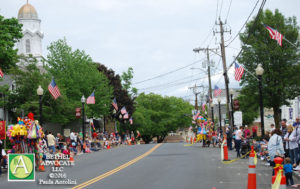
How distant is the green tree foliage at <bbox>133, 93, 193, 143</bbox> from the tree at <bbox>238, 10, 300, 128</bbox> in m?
52.1

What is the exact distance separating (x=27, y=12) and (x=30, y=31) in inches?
170

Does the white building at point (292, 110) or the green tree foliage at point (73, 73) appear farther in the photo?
the green tree foliage at point (73, 73)

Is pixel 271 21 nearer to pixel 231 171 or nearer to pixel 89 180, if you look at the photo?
pixel 231 171

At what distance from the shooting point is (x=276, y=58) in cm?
4638

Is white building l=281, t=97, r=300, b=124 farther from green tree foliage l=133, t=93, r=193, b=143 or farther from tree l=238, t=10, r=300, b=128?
green tree foliage l=133, t=93, r=193, b=143

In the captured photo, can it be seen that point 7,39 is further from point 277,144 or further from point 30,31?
point 30,31

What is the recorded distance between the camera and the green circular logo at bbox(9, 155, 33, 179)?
14680mm

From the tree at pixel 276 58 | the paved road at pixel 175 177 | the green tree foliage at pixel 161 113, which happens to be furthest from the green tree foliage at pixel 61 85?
the green tree foliage at pixel 161 113

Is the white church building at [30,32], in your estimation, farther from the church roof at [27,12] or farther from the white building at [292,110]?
the white building at [292,110]

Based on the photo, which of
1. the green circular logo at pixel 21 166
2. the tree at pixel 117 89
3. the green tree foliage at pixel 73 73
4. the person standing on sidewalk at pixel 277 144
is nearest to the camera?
the green circular logo at pixel 21 166

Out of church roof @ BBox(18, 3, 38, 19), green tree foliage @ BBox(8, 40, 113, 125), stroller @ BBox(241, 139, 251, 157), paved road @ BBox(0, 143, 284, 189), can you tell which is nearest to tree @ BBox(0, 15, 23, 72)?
green tree foliage @ BBox(8, 40, 113, 125)

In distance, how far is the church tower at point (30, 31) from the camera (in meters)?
87.8

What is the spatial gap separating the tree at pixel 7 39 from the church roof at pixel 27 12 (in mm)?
56815

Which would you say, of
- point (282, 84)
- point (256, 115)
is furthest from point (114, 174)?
point (256, 115)
